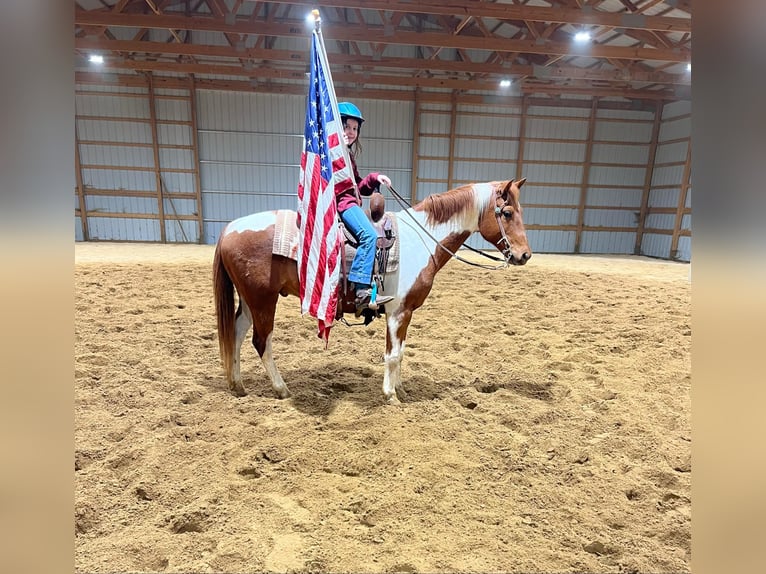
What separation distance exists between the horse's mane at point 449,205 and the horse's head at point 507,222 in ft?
0.48

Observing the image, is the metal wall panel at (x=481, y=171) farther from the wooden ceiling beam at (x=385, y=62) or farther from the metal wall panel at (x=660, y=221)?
the metal wall panel at (x=660, y=221)

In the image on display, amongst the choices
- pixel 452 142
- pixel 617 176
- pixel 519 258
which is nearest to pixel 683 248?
pixel 617 176

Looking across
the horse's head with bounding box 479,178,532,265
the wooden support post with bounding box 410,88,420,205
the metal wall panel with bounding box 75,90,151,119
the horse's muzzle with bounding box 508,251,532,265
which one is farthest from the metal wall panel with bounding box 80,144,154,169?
the horse's muzzle with bounding box 508,251,532,265

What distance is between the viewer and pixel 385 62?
9547mm

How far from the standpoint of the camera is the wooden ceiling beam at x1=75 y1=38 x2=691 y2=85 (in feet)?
28.6

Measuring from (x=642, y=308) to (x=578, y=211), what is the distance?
8.45 meters

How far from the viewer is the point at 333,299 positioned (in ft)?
8.18

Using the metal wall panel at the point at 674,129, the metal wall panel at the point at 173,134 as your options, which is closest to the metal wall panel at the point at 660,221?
the metal wall panel at the point at 674,129

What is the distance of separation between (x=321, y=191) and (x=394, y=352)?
120 centimetres

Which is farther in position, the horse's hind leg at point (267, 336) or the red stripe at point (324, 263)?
the horse's hind leg at point (267, 336)

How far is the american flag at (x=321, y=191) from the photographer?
2379 millimetres

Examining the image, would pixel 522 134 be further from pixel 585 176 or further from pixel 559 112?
pixel 585 176
